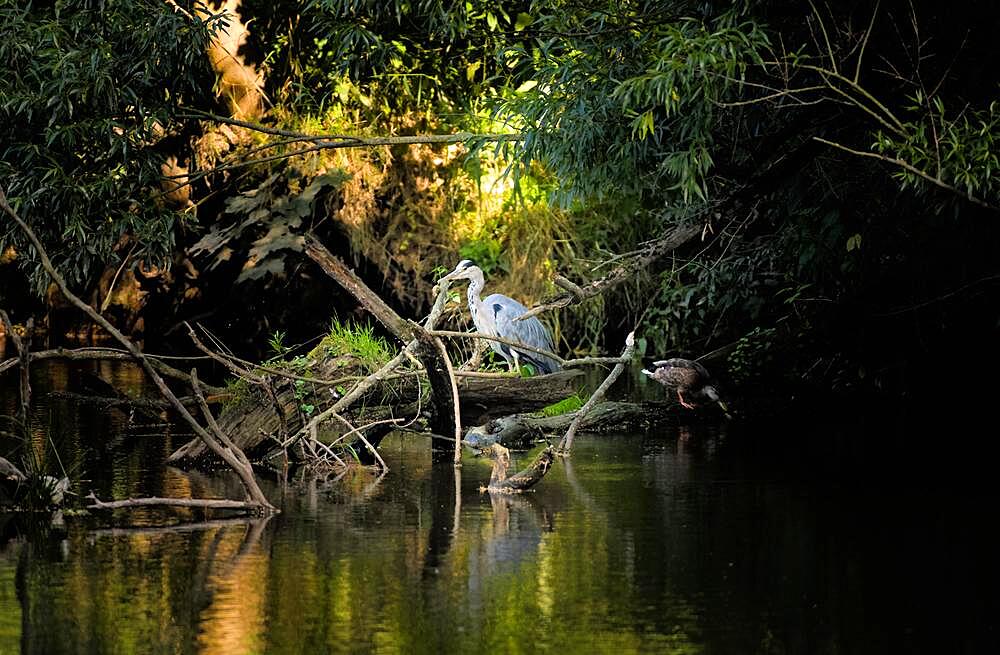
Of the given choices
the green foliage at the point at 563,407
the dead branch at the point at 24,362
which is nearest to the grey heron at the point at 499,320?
the green foliage at the point at 563,407

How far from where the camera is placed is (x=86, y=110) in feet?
46.1

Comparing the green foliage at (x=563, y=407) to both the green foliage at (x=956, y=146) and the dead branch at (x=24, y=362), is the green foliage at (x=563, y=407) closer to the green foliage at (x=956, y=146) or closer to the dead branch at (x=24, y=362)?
the green foliage at (x=956, y=146)

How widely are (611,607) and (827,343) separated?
8.08 m

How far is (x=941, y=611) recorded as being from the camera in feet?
22.8

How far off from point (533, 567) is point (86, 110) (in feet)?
26.7

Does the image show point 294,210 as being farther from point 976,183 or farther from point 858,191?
point 976,183

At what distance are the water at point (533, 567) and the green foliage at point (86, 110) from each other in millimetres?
3392

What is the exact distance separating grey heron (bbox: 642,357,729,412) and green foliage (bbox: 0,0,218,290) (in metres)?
4.94

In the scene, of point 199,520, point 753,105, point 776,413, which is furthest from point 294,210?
point 199,520

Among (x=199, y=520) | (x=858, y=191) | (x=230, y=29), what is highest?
(x=230, y=29)

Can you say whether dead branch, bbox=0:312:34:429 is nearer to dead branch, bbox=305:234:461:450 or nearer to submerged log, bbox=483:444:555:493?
dead branch, bbox=305:234:461:450

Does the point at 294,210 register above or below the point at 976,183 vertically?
above

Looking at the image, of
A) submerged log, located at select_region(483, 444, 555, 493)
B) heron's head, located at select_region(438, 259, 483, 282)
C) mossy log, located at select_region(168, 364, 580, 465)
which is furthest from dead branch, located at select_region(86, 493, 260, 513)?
heron's head, located at select_region(438, 259, 483, 282)

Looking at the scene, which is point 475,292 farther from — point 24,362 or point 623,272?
point 24,362
